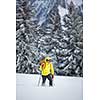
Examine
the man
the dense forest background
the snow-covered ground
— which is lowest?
the snow-covered ground

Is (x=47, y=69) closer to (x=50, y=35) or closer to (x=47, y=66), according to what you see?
(x=47, y=66)

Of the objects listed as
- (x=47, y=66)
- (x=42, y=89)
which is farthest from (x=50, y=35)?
(x=42, y=89)

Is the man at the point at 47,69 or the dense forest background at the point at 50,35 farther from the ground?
the dense forest background at the point at 50,35

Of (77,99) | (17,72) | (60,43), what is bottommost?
(77,99)
